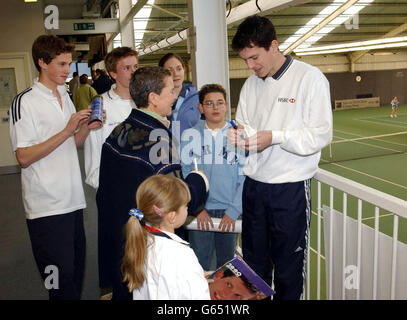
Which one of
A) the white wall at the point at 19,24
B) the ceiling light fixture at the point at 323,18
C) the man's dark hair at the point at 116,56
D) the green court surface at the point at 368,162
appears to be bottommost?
the green court surface at the point at 368,162

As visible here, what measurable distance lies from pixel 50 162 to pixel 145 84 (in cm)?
101

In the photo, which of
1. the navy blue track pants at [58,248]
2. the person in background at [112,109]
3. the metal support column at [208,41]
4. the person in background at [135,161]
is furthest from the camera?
the metal support column at [208,41]

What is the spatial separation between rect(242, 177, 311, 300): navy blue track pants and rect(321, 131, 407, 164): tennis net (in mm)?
13379

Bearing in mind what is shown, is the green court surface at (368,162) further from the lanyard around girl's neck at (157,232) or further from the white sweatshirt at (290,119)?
A: the lanyard around girl's neck at (157,232)

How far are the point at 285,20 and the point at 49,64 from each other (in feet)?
60.3

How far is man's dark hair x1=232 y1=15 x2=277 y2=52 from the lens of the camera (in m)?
2.27

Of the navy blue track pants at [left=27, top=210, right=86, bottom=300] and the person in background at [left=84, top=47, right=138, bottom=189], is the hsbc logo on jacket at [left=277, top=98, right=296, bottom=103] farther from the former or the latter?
the navy blue track pants at [left=27, top=210, right=86, bottom=300]

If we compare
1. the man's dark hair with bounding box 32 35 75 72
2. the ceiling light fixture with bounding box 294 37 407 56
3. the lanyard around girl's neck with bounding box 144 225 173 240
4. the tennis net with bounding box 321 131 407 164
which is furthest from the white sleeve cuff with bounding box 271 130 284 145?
the tennis net with bounding box 321 131 407 164

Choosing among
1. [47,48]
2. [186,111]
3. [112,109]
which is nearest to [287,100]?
[186,111]

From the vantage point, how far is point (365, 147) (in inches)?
703

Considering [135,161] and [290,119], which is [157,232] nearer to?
[135,161]

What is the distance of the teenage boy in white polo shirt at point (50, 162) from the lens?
256 centimetres

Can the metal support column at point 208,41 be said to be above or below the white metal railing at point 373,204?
above

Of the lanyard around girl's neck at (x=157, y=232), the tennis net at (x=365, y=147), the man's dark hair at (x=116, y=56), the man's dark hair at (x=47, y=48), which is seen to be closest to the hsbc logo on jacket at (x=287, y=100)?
the lanyard around girl's neck at (x=157, y=232)
